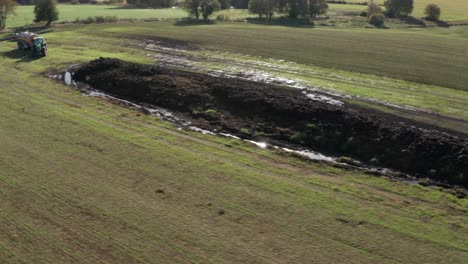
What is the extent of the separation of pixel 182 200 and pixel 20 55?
3884 centimetres

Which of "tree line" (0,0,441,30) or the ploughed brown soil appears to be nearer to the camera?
the ploughed brown soil

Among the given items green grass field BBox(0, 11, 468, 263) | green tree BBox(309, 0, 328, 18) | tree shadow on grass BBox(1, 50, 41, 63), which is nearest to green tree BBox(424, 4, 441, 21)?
green tree BBox(309, 0, 328, 18)

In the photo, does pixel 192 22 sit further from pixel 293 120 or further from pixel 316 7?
pixel 293 120

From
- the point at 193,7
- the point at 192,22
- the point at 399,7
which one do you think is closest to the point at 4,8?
the point at 192,22

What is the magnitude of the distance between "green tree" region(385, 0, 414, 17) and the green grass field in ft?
238

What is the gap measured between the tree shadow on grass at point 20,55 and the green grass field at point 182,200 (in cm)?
1458

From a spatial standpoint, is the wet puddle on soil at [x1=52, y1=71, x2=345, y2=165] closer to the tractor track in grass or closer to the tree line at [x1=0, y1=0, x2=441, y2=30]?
the tractor track in grass

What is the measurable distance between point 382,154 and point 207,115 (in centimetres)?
1116

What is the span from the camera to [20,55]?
164 feet

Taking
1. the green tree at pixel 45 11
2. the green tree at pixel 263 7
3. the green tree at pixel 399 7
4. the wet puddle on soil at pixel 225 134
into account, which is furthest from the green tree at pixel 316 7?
the wet puddle on soil at pixel 225 134

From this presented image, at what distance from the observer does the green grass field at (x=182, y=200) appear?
1584cm

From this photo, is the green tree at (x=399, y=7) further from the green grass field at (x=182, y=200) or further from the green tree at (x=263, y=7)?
the green grass field at (x=182, y=200)

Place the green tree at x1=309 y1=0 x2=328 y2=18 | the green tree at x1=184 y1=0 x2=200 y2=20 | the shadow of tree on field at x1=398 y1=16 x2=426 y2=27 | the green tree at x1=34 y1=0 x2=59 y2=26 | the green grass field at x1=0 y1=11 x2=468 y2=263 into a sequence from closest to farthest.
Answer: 1. the green grass field at x1=0 y1=11 x2=468 y2=263
2. the green tree at x1=34 y1=0 x2=59 y2=26
3. the green tree at x1=184 y1=0 x2=200 y2=20
4. the shadow of tree on field at x1=398 y1=16 x2=426 y2=27
5. the green tree at x1=309 y1=0 x2=328 y2=18

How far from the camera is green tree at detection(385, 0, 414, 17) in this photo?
328 ft
